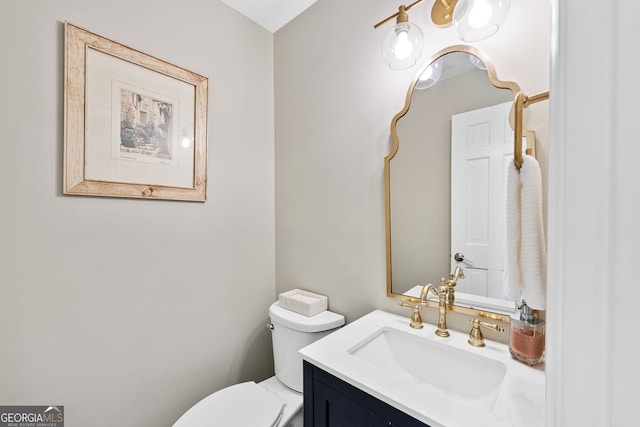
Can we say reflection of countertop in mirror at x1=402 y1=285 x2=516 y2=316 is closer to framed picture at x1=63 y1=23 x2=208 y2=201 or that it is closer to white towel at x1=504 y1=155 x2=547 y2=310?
white towel at x1=504 y1=155 x2=547 y2=310

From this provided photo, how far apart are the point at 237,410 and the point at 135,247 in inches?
31.1

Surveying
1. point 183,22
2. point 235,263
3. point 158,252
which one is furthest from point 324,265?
point 183,22

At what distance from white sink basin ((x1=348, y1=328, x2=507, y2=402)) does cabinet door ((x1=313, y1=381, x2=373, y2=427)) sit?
0.41 feet

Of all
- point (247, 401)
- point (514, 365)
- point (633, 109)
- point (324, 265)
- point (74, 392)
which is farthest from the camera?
point (324, 265)

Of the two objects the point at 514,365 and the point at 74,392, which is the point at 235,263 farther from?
the point at 514,365

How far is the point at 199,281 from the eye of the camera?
1319mm

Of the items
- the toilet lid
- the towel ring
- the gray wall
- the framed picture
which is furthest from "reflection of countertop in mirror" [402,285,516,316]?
the framed picture

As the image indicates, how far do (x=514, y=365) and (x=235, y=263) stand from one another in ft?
4.11

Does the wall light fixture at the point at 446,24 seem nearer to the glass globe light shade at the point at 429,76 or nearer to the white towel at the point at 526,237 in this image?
the glass globe light shade at the point at 429,76

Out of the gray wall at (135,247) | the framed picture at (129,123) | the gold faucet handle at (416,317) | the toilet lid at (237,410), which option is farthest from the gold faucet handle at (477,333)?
the framed picture at (129,123)

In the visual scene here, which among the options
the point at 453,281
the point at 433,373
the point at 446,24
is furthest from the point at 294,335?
the point at 446,24

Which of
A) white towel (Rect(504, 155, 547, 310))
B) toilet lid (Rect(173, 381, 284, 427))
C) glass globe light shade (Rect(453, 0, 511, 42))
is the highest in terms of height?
glass globe light shade (Rect(453, 0, 511, 42))

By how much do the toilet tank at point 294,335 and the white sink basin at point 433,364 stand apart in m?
0.31

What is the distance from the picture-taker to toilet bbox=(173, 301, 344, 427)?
1007 millimetres
